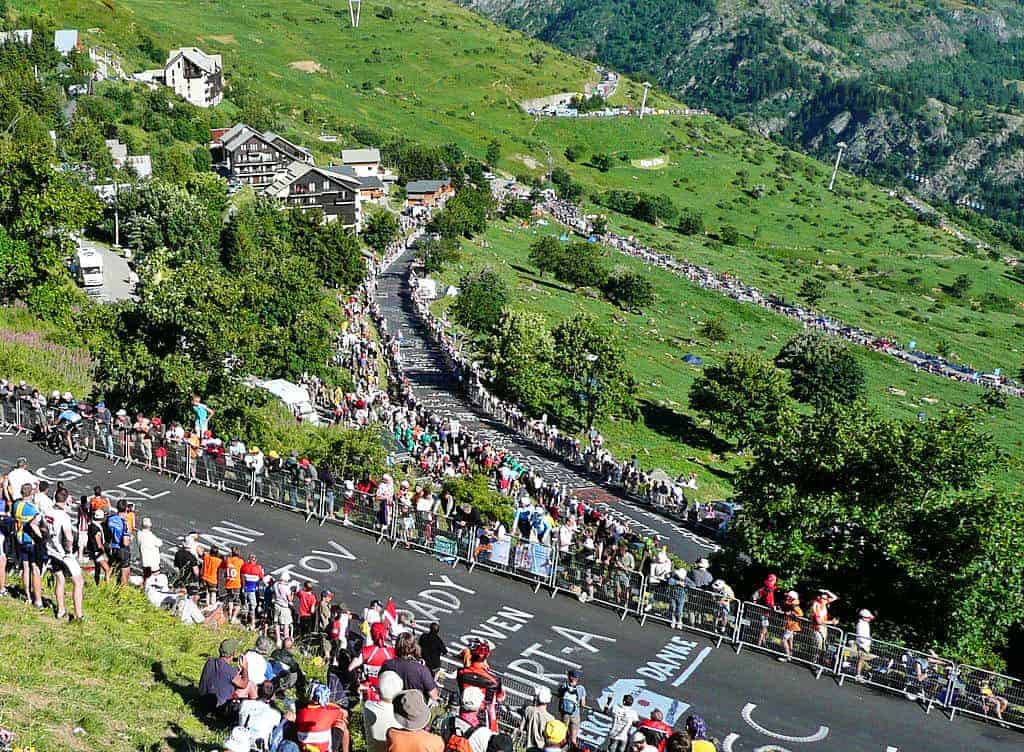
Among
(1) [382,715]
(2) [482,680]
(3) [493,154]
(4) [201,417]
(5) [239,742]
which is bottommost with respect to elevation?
(3) [493,154]

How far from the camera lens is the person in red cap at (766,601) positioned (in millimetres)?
19812

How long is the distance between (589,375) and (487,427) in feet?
37.7

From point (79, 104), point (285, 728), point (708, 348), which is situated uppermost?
point (285, 728)

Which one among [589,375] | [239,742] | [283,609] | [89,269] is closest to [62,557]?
[283,609]

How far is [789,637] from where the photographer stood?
768 inches

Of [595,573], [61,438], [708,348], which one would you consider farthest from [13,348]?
[708,348]

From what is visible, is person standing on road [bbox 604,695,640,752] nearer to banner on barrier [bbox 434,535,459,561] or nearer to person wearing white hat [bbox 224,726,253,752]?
person wearing white hat [bbox 224,726,253,752]

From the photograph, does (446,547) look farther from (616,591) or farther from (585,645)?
(585,645)

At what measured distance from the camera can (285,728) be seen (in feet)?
37.7

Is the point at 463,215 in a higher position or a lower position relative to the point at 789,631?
lower

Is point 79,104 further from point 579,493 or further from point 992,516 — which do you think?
point 992,516

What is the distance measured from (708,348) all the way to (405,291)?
29950 mm

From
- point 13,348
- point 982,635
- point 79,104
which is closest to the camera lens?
point 982,635

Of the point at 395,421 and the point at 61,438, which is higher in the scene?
the point at 61,438
